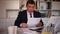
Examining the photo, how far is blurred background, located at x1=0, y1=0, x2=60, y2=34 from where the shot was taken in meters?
1.10

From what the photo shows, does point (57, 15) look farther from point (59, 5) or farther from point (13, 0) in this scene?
point (13, 0)

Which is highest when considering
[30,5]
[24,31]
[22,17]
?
[30,5]

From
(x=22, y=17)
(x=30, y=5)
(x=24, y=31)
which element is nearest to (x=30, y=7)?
Answer: (x=30, y=5)

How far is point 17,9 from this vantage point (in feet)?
3.64

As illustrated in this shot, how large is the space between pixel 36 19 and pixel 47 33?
17cm

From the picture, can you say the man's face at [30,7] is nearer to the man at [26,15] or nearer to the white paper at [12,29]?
the man at [26,15]

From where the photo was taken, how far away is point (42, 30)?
1140mm

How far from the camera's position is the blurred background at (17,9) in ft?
3.61

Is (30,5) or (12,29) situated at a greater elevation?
(30,5)

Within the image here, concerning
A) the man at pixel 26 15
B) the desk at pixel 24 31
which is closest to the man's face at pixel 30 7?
the man at pixel 26 15

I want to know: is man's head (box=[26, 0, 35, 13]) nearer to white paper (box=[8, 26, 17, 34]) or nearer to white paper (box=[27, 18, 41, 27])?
white paper (box=[27, 18, 41, 27])

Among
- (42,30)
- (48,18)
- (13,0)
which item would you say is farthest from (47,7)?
(13,0)

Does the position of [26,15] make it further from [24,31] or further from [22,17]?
[24,31]

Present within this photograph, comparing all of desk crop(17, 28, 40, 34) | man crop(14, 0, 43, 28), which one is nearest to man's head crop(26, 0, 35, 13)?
man crop(14, 0, 43, 28)
